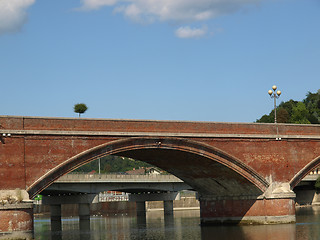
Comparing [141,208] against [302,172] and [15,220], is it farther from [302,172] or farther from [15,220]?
[15,220]

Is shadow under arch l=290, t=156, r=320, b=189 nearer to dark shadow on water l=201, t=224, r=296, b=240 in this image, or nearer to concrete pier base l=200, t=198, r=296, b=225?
concrete pier base l=200, t=198, r=296, b=225

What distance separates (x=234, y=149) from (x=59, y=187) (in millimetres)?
28022

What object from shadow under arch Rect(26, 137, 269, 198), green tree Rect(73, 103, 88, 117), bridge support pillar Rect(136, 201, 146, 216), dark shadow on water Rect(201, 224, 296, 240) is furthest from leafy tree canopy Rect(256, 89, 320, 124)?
green tree Rect(73, 103, 88, 117)

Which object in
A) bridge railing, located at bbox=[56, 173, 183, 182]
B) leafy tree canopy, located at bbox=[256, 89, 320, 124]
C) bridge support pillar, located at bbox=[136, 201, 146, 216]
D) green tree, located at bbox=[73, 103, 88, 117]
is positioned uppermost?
leafy tree canopy, located at bbox=[256, 89, 320, 124]

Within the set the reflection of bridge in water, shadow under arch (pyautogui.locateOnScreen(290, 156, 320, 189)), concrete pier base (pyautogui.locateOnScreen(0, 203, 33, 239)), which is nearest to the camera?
concrete pier base (pyautogui.locateOnScreen(0, 203, 33, 239))

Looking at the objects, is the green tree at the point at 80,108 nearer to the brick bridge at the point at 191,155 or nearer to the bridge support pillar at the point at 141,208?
the brick bridge at the point at 191,155

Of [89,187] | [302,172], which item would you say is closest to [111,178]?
[89,187]

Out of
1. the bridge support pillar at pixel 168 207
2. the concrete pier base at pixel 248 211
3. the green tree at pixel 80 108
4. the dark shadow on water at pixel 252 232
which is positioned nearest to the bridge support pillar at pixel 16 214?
the green tree at pixel 80 108

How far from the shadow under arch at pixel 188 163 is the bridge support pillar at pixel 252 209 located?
691mm

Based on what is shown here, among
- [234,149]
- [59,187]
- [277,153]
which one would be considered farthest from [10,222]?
[59,187]

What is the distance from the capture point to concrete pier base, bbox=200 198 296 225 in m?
48.2

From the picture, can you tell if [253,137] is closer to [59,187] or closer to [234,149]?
[234,149]

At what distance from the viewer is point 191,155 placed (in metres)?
46.3

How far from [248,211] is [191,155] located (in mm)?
8311
